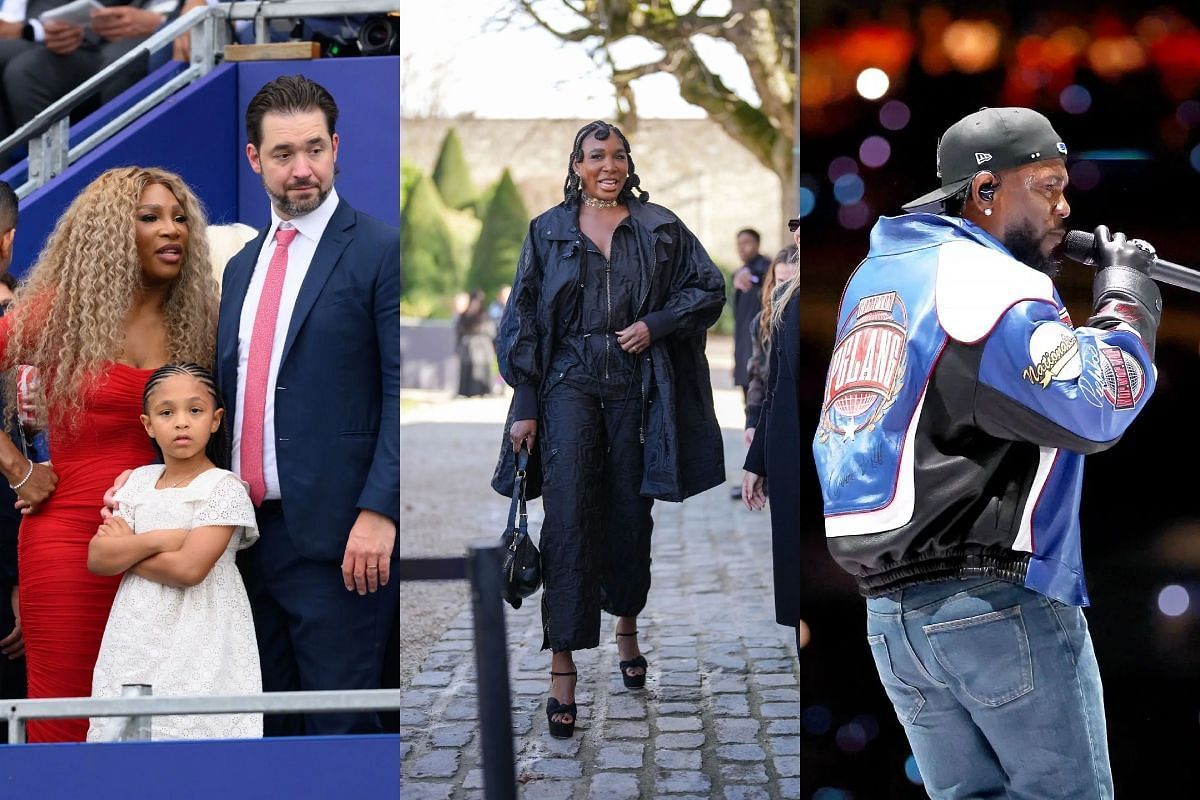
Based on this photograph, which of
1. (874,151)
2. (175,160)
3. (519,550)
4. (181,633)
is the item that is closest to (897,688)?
(519,550)

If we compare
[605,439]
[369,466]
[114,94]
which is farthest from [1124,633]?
[114,94]

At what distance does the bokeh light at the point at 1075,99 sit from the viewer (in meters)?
3.15

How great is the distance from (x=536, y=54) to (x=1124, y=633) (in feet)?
6.53

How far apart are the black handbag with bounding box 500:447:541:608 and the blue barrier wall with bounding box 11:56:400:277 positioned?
2.52 feet

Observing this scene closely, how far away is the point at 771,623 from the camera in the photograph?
341 centimetres

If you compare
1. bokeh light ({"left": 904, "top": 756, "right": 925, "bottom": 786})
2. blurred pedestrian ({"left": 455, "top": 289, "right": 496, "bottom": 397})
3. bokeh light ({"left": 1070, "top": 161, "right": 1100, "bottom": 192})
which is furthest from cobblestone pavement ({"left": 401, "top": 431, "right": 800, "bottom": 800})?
bokeh light ({"left": 1070, "top": 161, "right": 1100, "bottom": 192})

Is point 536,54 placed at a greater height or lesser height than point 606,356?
greater

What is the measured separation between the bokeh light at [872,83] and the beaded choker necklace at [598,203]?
0.65 metres

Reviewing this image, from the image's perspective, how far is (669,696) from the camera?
339cm

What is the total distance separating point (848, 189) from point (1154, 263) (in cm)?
69

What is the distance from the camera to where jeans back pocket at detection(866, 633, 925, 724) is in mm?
2654

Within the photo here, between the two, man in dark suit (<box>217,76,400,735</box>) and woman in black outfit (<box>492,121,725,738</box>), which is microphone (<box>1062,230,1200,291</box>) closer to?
woman in black outfit (<box>492,121,725,738</box>)

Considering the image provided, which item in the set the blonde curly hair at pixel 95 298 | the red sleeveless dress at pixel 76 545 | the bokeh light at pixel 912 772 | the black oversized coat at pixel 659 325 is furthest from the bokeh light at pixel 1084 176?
the red sleeveless dress at pixel 76 545

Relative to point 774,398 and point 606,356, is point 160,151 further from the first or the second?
point 774,398
